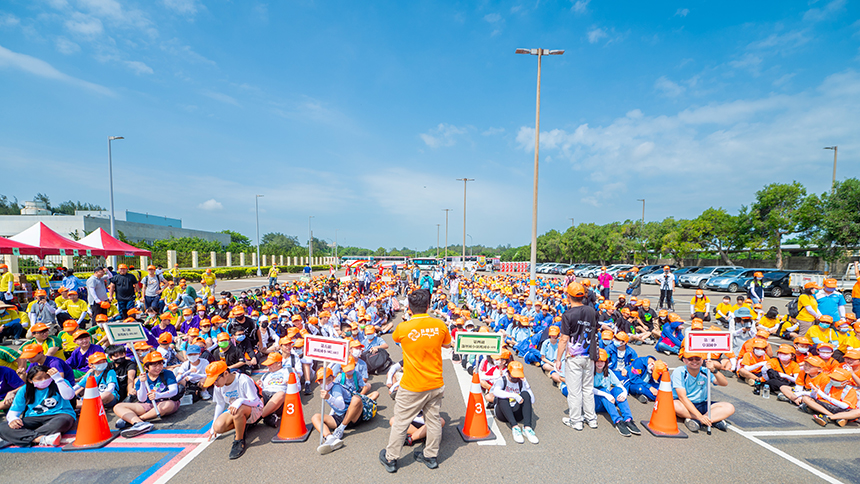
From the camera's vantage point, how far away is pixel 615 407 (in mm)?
4832

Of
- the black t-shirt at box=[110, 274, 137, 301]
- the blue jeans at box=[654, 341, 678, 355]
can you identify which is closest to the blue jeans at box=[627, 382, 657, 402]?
the blue jeans at box=[654, 341, 678, 355]

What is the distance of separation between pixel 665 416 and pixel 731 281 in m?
22.2

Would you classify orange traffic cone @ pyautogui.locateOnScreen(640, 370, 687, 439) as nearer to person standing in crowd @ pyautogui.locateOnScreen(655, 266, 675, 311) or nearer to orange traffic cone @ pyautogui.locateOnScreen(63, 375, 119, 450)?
orange traffic cone @ pyautogui.locateOnScreen(63, 375, 119, 450)

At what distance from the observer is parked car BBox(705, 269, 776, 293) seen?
825 inches

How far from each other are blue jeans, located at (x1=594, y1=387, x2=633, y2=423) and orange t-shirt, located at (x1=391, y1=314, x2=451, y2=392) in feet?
8.66

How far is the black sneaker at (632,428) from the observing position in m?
4.51

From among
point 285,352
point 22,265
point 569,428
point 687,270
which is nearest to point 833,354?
point 569,428

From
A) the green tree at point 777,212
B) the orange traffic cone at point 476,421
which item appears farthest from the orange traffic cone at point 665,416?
the green tree at point 777,212

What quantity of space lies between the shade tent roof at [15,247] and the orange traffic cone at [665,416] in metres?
18.5

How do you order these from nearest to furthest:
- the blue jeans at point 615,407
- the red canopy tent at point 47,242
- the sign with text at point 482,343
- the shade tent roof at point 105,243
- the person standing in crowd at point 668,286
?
the sign with text at point 482,343
the blue jeans at point 615,407
the red canopy tent at point 47,242
the person standing in crowd at point 668,286
the shade tent roof at point 105,243

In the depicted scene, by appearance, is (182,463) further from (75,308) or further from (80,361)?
(75,308)

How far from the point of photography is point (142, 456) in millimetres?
4062

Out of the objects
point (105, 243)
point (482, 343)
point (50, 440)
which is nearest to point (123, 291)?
point (50, 440)

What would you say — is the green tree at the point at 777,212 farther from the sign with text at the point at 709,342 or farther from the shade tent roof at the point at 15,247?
the shade tent roof at the point at 15,247
